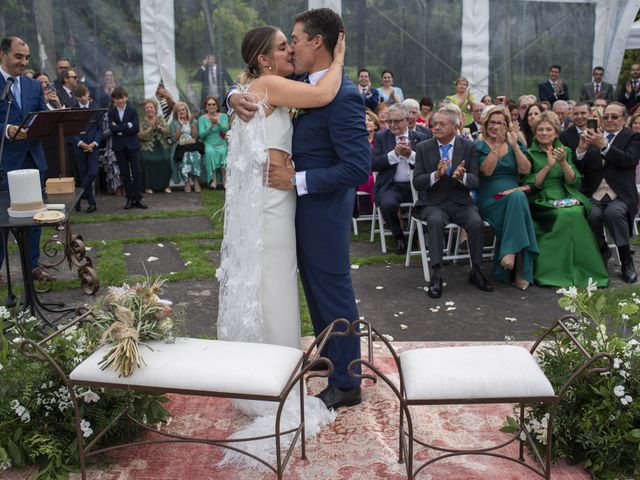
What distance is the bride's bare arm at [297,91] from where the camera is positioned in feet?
11.8

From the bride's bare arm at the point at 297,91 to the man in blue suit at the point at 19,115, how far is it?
356 centimetres

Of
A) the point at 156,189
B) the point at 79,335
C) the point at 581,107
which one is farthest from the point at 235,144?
the point at 156,189

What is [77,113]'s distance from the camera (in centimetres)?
643

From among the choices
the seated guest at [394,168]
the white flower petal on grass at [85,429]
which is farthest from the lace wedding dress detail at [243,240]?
the seated guest at [394,168]

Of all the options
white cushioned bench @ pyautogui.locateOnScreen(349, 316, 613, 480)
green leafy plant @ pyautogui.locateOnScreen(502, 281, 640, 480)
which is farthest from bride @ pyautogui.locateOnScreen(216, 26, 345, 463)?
green leafy plant @ pyautogui.locateOnScreen(502, 281, 640, 480)

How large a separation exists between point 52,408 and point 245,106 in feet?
5.68

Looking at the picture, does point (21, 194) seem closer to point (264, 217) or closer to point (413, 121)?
point (264, 217)

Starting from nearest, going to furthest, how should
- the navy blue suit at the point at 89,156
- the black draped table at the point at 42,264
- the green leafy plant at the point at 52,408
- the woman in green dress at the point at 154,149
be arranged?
1. the green leafy plant at the point at 52,408
2. the black draped table at the point at 42,264
3. the navy blue suit at the point at 89,156
4. the woman in green dress at the point at 154,149

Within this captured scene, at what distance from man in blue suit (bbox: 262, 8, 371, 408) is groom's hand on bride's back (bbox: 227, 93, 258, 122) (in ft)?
0.94

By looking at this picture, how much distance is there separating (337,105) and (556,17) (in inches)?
477

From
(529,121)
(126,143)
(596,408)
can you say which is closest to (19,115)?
(126,143)

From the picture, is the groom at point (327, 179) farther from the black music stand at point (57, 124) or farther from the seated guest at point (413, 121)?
the seated guest at point (413, 121)

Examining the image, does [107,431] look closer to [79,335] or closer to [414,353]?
[79,335]

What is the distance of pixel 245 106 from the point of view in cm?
359
